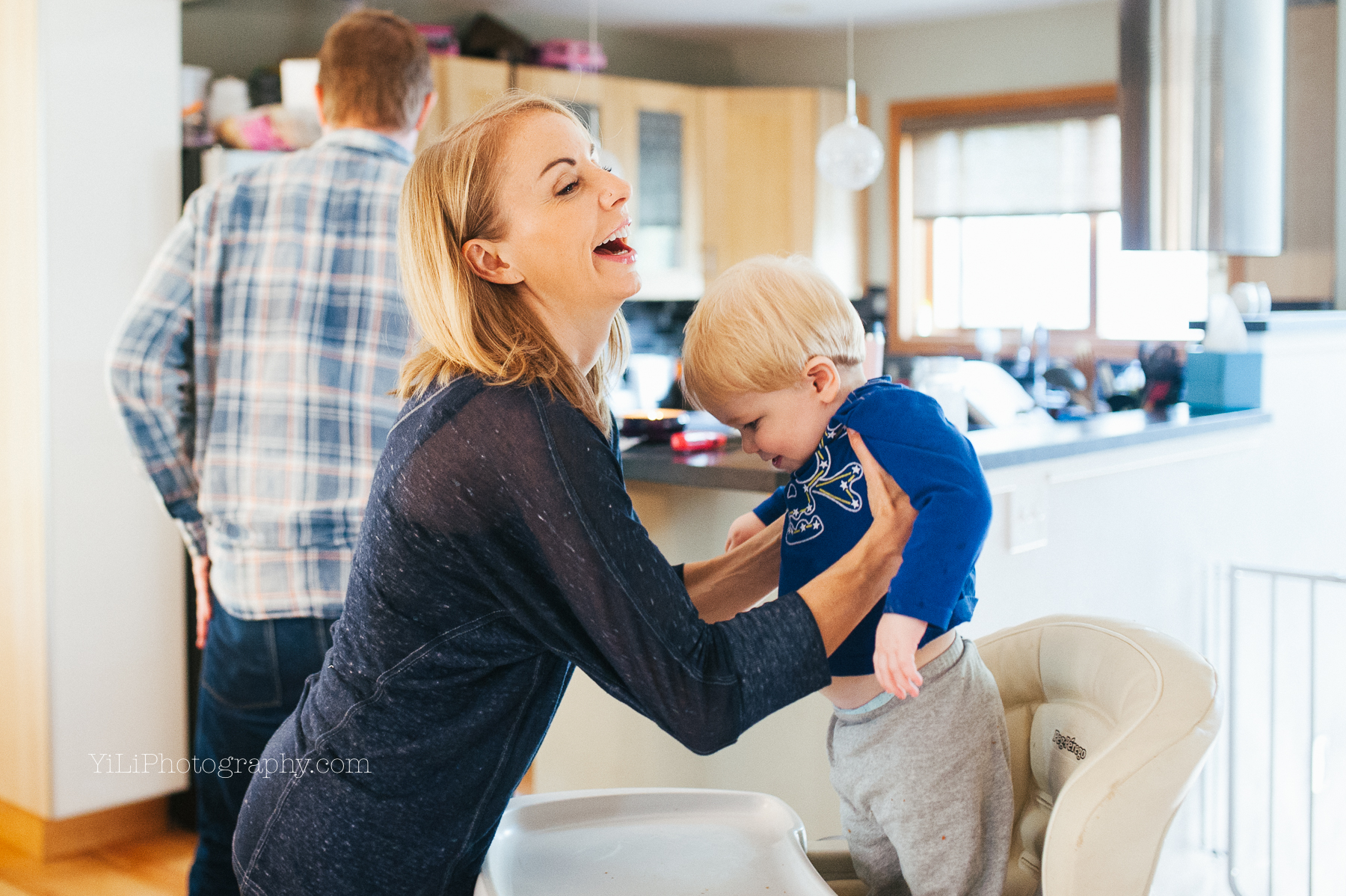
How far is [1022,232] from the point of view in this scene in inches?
232

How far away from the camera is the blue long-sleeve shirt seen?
1016mm

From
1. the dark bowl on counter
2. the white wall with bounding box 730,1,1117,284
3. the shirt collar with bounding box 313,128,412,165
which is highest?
the white wall with bounding box 730,1,1117,284

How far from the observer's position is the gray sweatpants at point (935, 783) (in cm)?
111

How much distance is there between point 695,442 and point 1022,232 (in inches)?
173

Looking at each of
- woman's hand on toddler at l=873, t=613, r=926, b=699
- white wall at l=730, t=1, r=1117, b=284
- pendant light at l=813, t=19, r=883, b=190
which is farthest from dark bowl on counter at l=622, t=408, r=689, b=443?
white wall at l=730, t=1, r=1117, b=284

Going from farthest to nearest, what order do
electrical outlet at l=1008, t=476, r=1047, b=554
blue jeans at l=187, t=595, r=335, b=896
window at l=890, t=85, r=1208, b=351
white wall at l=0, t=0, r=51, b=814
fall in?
window at l=890, t=85, r=1208, b=351
white wall at l=0, t=0, r=51, b=814
electrical outlet at l=1008, t=476, r=1047, b=554
blue jeans at l=187, t=595, r=335, b=896

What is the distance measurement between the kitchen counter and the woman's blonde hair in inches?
A: 26.8

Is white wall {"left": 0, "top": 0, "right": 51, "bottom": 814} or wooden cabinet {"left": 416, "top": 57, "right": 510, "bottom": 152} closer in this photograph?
white wall {"left": 0, "top": 0, "right": 51, "bottom": 814}

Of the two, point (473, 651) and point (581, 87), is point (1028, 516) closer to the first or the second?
point (473, 651)

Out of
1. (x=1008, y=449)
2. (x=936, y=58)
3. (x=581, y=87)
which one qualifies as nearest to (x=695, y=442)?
(x=1008, y=449)

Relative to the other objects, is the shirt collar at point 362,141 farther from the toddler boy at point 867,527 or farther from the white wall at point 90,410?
the white wall at point 90,410

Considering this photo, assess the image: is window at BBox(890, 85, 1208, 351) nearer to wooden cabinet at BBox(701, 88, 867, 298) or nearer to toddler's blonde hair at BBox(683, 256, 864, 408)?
wooden cabinet at BBox(701, 88, 867, 298)

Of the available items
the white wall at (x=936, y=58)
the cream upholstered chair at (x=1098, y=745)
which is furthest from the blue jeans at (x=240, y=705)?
the white wall at (x=936, y=58)

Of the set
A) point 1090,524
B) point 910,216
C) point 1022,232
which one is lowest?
point 1090,524
